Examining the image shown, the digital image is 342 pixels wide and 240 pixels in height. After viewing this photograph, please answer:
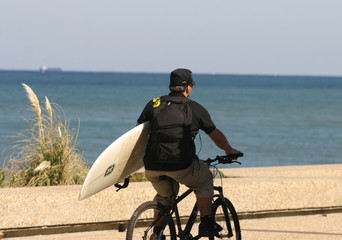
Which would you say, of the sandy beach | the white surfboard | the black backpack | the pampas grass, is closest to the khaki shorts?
the black backpack

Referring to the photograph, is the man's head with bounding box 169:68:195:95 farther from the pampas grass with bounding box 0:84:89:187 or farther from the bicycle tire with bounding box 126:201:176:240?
the pampas grass with bounding box 0:84:89:187

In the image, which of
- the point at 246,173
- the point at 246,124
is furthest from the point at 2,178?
the point at 246,124

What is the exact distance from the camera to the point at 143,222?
496cm

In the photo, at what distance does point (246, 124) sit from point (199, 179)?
33.6m

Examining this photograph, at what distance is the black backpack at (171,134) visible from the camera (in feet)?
15.9

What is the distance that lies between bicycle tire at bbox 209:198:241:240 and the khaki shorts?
12.8 inches

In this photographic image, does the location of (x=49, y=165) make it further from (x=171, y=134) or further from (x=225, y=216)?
(x=171, y=134)

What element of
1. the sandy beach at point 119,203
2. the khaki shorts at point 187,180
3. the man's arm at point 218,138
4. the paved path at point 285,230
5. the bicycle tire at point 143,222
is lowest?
the paved path at point 285,230

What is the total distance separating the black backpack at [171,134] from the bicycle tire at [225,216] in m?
0.74

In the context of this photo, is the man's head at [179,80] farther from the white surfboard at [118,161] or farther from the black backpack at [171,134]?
the white surfboard at [118,161]

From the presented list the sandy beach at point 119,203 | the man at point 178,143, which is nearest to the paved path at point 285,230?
the sandy beach at point 119,203

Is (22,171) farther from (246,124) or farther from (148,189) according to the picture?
(246,124)

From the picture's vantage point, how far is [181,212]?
692cm

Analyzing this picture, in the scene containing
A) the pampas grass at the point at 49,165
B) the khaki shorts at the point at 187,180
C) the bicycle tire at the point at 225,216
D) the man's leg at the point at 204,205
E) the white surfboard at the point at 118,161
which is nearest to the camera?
the white surfboard at the point at 118,161
